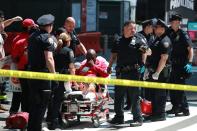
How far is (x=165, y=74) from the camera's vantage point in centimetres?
1073

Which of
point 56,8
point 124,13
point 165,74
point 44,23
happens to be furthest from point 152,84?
point 124,13

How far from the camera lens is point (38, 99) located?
8062 mm

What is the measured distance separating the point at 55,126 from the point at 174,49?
10.1 feet

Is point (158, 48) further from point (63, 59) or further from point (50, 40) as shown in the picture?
point (50, 40)

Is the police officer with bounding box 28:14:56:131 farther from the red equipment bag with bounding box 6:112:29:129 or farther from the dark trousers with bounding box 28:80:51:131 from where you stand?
the red equipment bag with bounding box 6:112:29:129

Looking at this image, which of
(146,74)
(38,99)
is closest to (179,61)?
(146,74)

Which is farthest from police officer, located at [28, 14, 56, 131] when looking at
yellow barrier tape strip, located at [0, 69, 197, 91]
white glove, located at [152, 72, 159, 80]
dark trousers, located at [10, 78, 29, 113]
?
white glove, located at [152, 72, 159, 80]

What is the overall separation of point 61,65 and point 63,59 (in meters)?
0.11

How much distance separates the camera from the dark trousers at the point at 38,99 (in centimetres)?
805

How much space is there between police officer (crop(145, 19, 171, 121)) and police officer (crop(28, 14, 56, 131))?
2.89 meters

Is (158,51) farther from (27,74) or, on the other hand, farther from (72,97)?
(27,74)

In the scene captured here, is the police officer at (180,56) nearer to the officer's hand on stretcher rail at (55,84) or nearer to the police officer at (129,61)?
the police officer at (129,61)

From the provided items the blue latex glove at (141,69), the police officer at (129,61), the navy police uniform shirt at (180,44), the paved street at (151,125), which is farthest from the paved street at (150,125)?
the navy police uniform shirt at (180,44)

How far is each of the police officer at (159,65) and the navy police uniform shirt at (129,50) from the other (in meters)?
0.66
